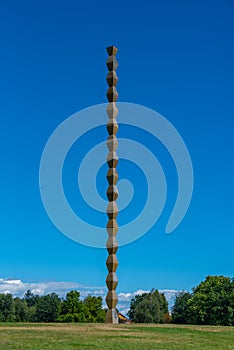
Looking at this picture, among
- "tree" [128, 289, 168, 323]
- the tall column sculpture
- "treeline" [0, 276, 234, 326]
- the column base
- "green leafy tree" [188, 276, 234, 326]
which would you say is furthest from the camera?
"tree" [128, 289, 168, 323]

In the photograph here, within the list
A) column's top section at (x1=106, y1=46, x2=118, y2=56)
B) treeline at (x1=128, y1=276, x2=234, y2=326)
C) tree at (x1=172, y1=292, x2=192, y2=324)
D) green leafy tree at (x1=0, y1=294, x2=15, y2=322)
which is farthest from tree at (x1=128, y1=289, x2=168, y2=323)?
column's top section at (x1=106, y1=46, x2=118, y2=56)

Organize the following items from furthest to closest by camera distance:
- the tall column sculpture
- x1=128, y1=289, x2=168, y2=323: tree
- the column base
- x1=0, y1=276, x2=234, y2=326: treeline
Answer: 1. x1=128, y1=289, x2=168, y2=323: tree
2. x1=0, y1=276, x2=234, y2=326: treeline
3. the tall column sculpture
4. the column base

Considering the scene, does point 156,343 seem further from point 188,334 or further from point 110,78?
point 110,78

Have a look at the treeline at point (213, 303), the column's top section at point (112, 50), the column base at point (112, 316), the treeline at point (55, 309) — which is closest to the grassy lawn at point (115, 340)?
the column base at point (112, 316)

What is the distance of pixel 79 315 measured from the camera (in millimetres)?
31922

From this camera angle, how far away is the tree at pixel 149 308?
127ft

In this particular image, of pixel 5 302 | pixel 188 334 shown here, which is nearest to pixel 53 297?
pixel 5 302

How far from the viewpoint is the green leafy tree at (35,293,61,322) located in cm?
3906

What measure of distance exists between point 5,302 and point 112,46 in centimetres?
3363

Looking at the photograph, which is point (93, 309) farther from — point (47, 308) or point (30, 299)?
point (30, 299)

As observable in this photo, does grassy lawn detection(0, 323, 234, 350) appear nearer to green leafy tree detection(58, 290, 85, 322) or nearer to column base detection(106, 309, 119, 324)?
column base detection(106, 309, 119, 324)

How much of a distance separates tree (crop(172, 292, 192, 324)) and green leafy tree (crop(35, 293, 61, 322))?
29.1ft

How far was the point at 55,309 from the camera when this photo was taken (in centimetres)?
3928

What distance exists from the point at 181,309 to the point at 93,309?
28.2 feet
